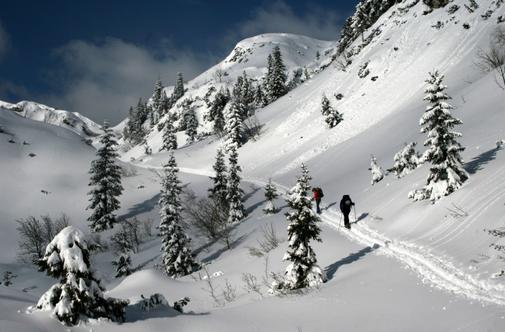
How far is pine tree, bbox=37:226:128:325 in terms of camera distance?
8664 mm

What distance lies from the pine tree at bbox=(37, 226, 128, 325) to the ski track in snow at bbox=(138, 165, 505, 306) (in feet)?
28.1

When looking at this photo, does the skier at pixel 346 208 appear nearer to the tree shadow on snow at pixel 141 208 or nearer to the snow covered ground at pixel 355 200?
the snow covered ground at pixel 355 200

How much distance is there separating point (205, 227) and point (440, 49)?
123 feet

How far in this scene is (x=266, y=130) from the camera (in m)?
70.9

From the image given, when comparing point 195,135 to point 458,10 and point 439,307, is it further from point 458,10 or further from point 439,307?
point 439,307

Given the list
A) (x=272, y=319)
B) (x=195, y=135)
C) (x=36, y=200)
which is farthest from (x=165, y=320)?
(x=195, y=135)

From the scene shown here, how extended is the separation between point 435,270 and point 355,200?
15511mm

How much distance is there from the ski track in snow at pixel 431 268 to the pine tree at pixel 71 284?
856cm

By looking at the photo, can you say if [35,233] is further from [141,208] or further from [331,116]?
[331,116]

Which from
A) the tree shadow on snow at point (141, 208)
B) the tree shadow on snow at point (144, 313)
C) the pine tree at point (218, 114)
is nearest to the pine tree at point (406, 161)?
the tree shadow on snow at point (144, 313)

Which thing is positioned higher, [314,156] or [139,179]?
[139,179]

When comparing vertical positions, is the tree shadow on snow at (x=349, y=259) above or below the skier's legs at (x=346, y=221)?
below

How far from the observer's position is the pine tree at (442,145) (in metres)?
18.0

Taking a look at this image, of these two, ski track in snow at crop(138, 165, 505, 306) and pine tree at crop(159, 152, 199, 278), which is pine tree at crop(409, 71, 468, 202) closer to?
ski track in snow at crop(138, 165, 505, 306)
